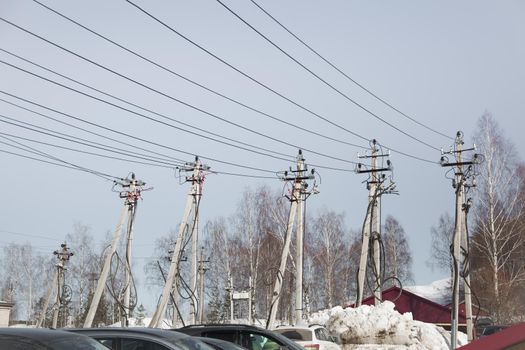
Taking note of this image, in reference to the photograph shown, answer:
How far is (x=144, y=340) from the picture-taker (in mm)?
10398

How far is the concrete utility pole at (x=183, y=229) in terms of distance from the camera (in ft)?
113

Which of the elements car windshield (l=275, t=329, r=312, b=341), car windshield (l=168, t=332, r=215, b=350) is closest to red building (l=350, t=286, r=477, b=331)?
car windshield (l=275, t=329, r=312, b=341)

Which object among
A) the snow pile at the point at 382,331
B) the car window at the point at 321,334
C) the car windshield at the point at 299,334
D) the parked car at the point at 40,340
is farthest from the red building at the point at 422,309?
the parked car at the point at 40,340

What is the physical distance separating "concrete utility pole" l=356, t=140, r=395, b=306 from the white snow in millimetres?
47344

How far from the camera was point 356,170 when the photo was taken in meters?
38.6

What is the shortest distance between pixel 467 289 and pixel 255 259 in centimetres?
2894

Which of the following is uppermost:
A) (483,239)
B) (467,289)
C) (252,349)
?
(483,239)

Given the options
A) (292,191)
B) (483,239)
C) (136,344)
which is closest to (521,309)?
(483,239)

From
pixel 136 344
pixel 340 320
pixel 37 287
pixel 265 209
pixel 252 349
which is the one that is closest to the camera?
pixel 136 344

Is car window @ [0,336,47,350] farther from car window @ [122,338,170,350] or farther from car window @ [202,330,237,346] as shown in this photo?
car window @ [202,330,237,346]

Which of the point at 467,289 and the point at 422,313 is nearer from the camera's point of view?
the point at 467,289

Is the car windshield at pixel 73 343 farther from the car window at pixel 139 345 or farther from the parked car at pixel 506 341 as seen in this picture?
the parked car at pixel 506 341

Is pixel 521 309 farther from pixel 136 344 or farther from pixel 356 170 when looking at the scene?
pixel 136 344

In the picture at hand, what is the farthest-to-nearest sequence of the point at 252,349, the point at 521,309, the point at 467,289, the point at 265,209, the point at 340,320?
1. the point at 265,209
2. the point at 521,309
3. the point at 467,289
4. the point at 340,320
5. the point at 252,349
